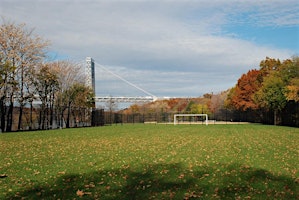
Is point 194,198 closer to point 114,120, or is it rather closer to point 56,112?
point 56,112

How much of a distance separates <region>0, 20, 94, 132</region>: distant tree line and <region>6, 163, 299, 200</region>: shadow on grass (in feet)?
66.4

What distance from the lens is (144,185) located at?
5867mm

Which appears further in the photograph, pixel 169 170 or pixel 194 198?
pixel 169 170

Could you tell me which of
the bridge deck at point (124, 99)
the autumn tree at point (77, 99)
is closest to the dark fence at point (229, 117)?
the autumn tree at point (77, 99)

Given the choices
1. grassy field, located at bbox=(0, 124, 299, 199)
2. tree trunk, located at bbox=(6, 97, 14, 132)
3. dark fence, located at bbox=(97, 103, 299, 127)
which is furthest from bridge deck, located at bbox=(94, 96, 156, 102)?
grassy field, located at bbox=(0, 124, 299, 199)

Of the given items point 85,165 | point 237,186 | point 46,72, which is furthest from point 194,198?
point 46,72

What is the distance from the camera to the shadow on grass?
204 inches

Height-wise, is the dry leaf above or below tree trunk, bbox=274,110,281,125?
below

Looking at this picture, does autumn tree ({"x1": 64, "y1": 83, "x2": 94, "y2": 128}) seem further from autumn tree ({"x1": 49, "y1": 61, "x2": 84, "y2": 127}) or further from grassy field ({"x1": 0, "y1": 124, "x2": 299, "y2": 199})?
grassy field ({"x1": 0, "y1": 124, "x2": 299, "y2": 199})

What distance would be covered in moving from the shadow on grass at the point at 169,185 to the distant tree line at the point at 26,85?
20.2 meters

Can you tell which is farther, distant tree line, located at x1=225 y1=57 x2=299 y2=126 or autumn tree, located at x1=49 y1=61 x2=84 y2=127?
autumn tree, located at x1=49 y1=61 x2=84 y2=127

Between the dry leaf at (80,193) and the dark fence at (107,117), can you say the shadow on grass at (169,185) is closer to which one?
the dry leaf at (80,193)

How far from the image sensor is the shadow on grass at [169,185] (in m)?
5.17

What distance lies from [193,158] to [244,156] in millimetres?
1509
